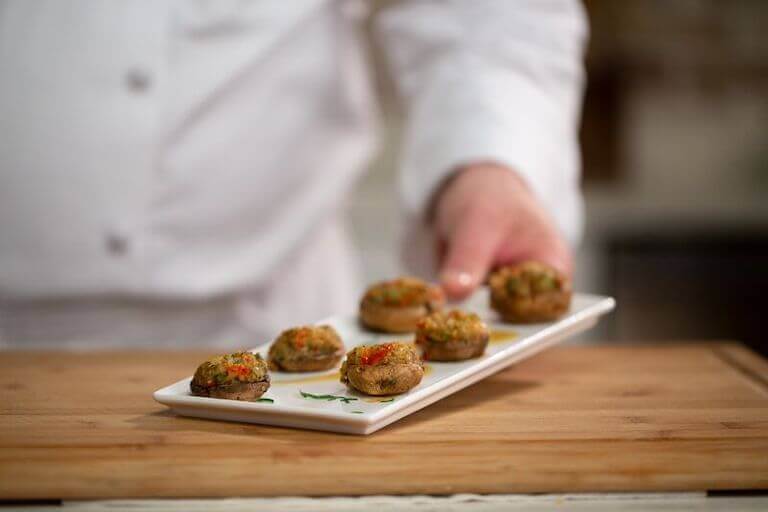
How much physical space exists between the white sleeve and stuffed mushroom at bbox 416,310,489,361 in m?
0.47

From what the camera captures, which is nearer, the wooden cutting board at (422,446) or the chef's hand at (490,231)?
the wooden cutting board at (422,446)

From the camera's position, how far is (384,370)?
77 centimetres

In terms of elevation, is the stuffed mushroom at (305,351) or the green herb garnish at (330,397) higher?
the stuffed mushroom at (305,351)

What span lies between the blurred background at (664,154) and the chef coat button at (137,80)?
1.70m

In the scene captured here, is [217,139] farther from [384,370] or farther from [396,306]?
[384,370]

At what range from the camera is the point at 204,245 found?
1458mm

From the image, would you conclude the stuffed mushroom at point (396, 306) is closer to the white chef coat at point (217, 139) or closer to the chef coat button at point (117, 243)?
the white chef coat at point (217, 139)

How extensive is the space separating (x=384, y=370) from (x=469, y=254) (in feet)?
1.33

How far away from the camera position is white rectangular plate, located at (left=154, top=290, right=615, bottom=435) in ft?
2.39

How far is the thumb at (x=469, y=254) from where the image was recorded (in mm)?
1126

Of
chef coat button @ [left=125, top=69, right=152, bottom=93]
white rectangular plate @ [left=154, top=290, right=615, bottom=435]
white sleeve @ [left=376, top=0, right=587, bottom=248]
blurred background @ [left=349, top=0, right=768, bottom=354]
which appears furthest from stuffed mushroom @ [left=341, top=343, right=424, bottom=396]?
blurred background @ [left=349, top=0, right=768, bottom=354]

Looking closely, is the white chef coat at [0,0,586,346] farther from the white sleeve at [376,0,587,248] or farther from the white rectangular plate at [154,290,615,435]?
the white rectangular plate at [154,290,615,435]

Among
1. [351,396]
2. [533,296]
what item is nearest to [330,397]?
[351,396]

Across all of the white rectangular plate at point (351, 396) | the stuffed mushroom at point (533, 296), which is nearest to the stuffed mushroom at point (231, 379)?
the white rectangular plate at point (351, 396)
